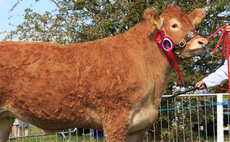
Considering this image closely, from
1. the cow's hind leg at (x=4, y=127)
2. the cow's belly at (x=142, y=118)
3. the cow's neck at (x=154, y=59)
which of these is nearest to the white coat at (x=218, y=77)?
Result: the cow's neck at (x=154, y=59)

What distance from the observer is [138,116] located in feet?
10.3

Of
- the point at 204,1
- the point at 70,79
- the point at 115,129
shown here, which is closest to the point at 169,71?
the point at 115,129

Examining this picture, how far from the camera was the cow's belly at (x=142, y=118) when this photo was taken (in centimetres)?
313

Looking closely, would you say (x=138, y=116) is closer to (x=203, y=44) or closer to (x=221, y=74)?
(x=203, y=44)

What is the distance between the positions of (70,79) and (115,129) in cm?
73

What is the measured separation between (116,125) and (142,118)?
303 mm

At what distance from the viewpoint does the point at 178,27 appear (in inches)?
129

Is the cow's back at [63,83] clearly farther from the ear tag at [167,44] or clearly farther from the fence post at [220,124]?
the fence post at [220,124]

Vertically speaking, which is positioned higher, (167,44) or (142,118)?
(167,44)

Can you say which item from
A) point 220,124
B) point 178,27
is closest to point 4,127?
point 178,27

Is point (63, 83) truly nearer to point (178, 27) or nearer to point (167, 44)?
point (167, 44)

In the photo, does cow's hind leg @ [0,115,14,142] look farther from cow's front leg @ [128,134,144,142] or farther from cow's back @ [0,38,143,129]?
cow's front leg @ [128,134,144,142]

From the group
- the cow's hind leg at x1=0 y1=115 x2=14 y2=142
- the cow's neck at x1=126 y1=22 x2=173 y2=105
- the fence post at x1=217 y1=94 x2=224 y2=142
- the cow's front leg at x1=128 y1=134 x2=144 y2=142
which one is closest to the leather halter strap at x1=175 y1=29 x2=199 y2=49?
the cow's neck at x1=126 y1=22 x2=173 y2=105

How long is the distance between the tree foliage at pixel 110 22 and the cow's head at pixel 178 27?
4.09 m
